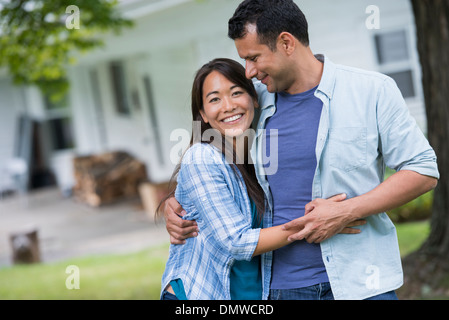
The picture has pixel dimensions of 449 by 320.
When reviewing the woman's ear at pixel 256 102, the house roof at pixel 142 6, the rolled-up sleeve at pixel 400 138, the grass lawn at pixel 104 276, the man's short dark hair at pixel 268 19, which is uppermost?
the house roof at pixel 142 6

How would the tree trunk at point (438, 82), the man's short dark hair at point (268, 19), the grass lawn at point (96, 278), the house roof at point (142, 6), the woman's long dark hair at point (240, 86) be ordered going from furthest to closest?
the house roof at point (142, 6) → the grass lawn at point (96, 278) → the tree trunk at point (438, 82) → the woman's long dark hair at point (240, 86) → the man's short dark hair at point (268, 19)

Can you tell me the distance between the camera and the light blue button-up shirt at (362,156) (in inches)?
79.7

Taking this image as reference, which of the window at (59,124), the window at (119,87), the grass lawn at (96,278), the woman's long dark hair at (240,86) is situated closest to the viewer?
the woman's long dark hair at (240,86)

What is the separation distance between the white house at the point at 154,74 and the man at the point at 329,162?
6.01ft

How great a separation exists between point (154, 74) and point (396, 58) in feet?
13.8

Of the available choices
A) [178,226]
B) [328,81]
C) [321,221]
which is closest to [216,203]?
[178,226]

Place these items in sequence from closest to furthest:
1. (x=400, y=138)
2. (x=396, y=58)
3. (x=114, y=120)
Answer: (x=400, y=138) → (x=396, y=58) → (x=114, y=120)

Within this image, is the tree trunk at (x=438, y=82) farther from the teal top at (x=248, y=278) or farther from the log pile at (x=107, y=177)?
the log pile at (x=107, y=177)

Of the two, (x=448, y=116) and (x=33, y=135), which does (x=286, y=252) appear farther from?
(x=33, y=135)

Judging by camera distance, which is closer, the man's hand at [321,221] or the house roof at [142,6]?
the man's hand at [321,221]

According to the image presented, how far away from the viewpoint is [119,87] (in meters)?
12.1

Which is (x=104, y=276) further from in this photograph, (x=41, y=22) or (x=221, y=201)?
(x=221, y=201)

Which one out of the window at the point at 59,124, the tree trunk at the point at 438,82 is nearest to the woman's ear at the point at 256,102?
the tree trunk at the point at 438,82
